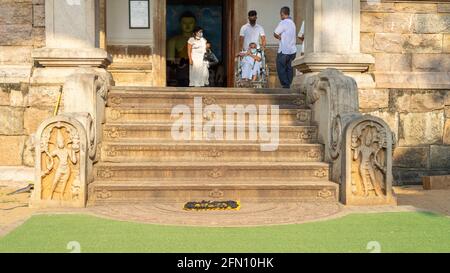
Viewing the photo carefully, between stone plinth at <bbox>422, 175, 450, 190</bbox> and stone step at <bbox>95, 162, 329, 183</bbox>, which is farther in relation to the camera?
stone plinth at <bbox>422, 175, 450, 190</bbox>

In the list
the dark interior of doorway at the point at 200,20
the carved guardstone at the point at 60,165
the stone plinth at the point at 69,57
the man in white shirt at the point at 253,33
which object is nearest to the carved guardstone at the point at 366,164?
the carved guardstone at the point at 60,165

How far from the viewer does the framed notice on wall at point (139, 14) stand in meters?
13.4

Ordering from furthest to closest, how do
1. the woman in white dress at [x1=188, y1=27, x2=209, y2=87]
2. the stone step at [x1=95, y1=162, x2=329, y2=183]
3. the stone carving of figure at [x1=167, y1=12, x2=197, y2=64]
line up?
the stone carving of figure at [x1=167, y1=12, x2=197, y2=64]
the woman in white dress at [x1=188, y1=27, x2=209, y2=87]
the stone step at [x1=95, y1=162, x2=329, y2=183]

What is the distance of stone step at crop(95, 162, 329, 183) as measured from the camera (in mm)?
7785

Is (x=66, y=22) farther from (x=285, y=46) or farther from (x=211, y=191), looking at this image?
(x=285, y=46)

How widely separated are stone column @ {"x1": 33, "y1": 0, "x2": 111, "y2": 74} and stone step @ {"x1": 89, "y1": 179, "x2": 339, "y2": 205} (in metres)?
2.48

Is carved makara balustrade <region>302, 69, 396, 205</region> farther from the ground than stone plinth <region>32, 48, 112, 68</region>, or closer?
closer

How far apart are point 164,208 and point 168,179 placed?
78cm

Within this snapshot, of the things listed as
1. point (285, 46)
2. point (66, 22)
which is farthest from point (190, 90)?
point (285, 46)

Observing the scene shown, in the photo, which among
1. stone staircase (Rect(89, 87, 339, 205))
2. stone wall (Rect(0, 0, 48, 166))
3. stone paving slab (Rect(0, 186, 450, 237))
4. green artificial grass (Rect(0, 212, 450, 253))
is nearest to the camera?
green artificial grass (Rect(0, 212, 450, 253))

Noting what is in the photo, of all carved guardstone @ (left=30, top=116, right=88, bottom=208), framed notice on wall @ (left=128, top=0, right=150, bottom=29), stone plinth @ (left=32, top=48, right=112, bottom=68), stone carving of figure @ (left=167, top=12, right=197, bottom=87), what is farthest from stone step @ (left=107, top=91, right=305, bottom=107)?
stone carving of figure @ (left=167, top=12, right=197, bottom=87)

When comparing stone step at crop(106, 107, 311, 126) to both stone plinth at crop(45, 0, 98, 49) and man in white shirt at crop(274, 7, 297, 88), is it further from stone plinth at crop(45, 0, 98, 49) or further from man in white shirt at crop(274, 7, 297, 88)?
man in white shirt at crop(274, 7, 297, 88)

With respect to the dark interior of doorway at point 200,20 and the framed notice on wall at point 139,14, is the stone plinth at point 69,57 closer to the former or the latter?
the framed notice on wall at point 139,14
